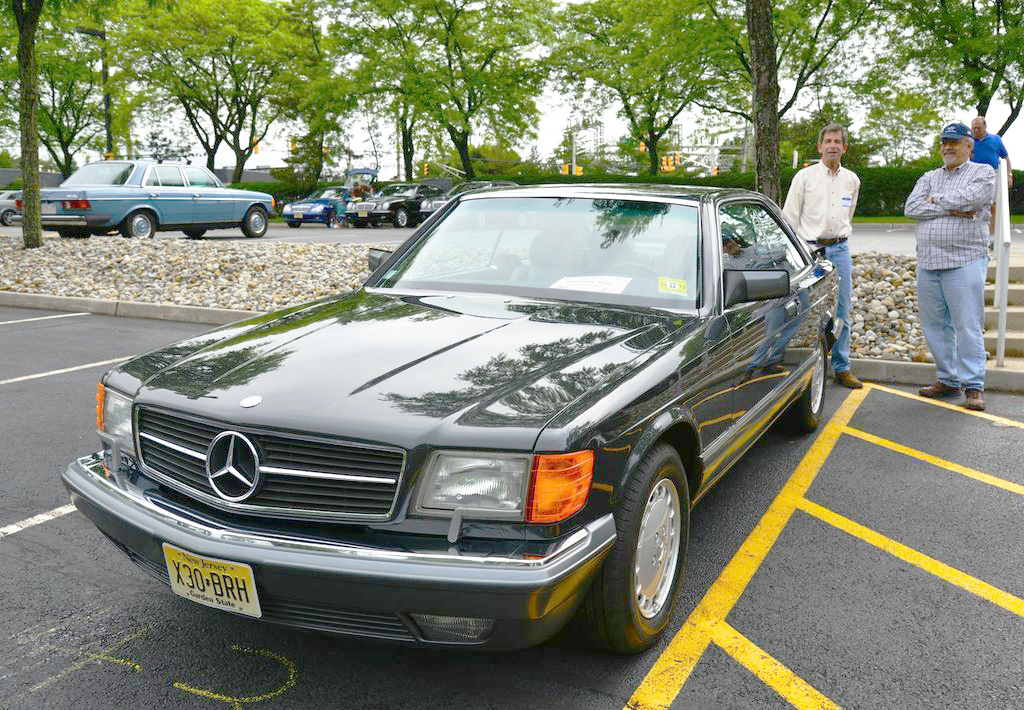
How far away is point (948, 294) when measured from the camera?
20.1ft

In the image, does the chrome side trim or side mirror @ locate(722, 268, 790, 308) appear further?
side mirror @ locate(722, 268, 790, 308)

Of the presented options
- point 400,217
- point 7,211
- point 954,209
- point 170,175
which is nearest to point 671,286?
point 954,209

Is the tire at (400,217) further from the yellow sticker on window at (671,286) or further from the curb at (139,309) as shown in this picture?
the yellow sticker on window at (671,286)

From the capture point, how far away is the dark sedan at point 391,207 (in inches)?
1073

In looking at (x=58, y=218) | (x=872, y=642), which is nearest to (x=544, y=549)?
(x=872, y=642)

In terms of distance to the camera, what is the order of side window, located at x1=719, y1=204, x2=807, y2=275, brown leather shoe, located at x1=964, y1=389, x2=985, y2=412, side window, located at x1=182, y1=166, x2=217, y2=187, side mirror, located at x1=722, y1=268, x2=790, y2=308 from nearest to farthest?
side mirror, located at x1=722, y1=268, x2=790, y2=308 → side window, located at x1=719, y1=204, x2=807, y2=275 → brown leather shoe, located at x1=964, y1=389, x2=985, y2=412 → side window, located at x1=182, y1=166, x2=217, y2=187

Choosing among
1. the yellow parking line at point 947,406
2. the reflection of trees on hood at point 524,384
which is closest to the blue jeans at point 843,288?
the yellow parking line at point 947,406

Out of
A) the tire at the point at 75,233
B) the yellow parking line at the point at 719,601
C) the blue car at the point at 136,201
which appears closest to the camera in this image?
the yellow parking line at the point at 719,601

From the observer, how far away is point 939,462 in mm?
4980

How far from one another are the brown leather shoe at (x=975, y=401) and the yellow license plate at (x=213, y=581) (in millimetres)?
5443

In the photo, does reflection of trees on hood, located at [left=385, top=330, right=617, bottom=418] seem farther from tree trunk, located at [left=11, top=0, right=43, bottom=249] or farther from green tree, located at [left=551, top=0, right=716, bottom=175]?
green tree, located at [left=551, top=0, right=716, bottom=175]

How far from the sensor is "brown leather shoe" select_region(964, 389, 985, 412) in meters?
6.14

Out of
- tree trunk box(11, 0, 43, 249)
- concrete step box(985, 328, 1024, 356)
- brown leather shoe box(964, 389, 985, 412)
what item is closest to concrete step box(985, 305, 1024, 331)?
concrete step box(985, 328, 1024, 356)

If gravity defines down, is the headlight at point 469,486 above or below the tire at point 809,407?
above
